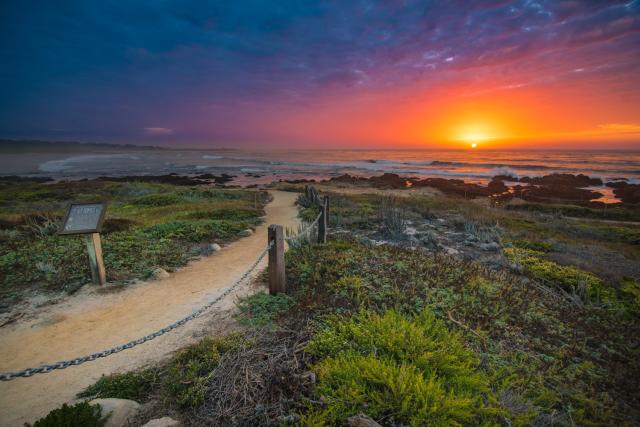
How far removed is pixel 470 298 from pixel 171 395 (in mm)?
4962

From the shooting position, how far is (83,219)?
6098mm

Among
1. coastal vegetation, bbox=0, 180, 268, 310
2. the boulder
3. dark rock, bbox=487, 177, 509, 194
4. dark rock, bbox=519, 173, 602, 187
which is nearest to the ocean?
dark rock, bbox=519, 173, 602, 187

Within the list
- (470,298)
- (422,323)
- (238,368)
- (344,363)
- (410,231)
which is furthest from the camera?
(410,231)

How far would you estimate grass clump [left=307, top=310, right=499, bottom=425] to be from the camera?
2684mm

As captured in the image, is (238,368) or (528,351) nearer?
(238,368)

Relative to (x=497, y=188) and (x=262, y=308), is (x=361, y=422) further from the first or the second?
(x=497, y=188)

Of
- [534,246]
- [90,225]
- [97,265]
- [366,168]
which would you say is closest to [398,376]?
[90,225]

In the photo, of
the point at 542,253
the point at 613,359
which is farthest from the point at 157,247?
the point at 542,253

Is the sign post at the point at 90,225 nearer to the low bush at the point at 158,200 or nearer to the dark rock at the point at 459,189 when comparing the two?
the low bush at the point at 158,200

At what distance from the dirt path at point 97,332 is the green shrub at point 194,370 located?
2.00 feet

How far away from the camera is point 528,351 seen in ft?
13.8

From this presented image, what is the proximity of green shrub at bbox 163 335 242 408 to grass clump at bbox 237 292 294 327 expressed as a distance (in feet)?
1.93

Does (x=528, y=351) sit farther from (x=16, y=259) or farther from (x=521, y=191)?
(x=521, y=191)

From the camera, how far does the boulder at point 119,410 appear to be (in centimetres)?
295
